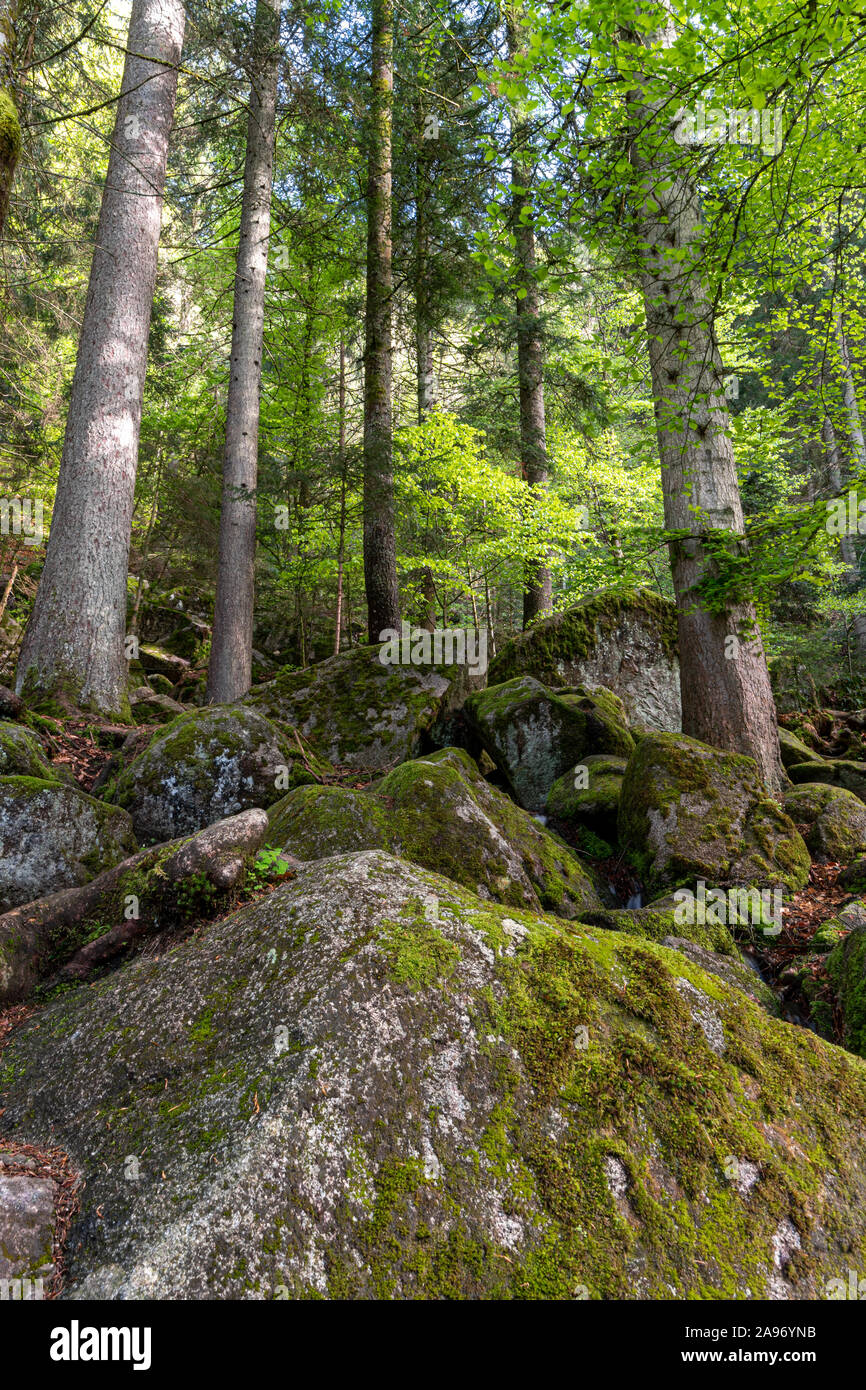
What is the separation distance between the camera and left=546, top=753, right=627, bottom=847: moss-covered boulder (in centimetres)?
654

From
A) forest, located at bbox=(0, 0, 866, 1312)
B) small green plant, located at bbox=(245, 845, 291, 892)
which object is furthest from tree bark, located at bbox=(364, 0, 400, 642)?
small green plant, located at bbox=(245, 845, 291, 892)

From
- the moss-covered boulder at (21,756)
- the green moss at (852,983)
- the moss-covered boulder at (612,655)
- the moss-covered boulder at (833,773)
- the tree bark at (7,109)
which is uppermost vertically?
the tree bark at (7,109)

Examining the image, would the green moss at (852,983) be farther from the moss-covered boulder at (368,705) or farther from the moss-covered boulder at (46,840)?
the moss-covered boulder at (368,705)

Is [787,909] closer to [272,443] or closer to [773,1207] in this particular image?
[773,1207]

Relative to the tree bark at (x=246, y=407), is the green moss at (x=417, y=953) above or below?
below

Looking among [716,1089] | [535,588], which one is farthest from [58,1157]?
[535,588]

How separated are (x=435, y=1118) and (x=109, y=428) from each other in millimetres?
8153

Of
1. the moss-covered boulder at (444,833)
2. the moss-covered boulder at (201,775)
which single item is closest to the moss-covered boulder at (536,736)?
the moss-covered boulder at (444,833)

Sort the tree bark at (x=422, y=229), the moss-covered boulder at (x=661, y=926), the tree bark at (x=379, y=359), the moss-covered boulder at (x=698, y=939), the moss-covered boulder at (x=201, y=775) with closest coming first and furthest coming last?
the moss-covered boulder at (x=698, y=939)
the moss-covered boulder at (x=661, y=926)
the moss-covered boulder at (x=201, y=775)
the tree bark at (x=379, y=359)
the tree bark at (x=422, y=229)

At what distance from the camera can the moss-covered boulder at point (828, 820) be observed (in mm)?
6090

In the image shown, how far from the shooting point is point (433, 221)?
12508mm

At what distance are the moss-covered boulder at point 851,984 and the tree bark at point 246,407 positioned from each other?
7721 millimetres

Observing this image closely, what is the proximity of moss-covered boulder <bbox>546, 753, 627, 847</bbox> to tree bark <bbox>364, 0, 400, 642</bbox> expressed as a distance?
15.5ft

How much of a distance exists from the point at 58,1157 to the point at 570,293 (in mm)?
17036
